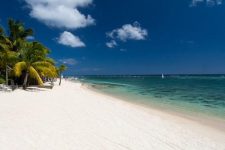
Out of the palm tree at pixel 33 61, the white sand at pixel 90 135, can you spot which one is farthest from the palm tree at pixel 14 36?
the white sand at pixel 90 135

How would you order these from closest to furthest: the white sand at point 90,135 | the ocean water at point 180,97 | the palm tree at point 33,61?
the white sand at point 90,135, the ocean water at point 180,97, the palm tree at point 33,61

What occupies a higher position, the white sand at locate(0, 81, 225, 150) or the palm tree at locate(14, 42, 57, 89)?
the palm tree at locate(14, 42, 57, 89)

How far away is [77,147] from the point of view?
567 cm

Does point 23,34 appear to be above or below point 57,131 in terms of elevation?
above

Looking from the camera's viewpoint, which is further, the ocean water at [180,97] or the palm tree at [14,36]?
the palm tree at [14,36]

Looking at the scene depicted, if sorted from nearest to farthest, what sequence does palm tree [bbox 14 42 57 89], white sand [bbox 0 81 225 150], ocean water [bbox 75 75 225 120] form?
1. white sand [bbox 0 81 225 150]
2. ocean water [bbox 75 75 225 120]
3. palm tree [bbox 14 42 57 89]

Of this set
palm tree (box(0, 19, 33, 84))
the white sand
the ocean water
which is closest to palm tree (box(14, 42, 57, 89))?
palm tree (box(0, 19, 33, 84))

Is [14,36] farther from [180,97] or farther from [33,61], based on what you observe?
[180,97]

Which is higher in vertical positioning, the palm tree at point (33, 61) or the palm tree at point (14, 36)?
the palm tree at point (14, 36)

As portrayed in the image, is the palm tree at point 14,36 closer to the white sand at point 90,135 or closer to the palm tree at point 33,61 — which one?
the palm tree at point 33,61

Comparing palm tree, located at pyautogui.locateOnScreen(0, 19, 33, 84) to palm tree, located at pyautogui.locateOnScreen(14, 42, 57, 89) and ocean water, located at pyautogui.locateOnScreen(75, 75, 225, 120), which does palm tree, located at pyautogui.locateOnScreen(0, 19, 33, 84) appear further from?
ocean water, located at pyautogui.locateOnScreen(75, 75, 225, 120)

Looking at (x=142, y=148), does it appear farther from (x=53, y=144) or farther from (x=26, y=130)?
(x=26, y=130)

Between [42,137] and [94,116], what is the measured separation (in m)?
3.50

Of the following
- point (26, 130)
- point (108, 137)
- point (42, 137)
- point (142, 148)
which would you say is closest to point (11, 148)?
point (42, 137)
